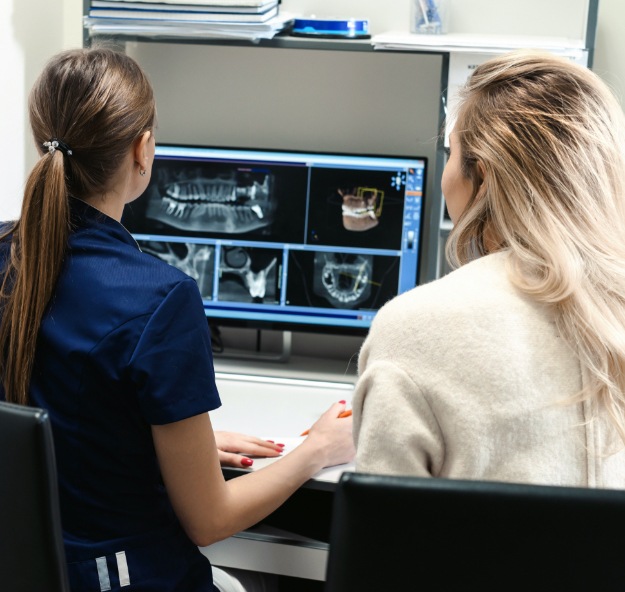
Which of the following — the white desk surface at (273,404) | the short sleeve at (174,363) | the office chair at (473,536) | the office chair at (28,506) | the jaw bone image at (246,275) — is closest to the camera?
the office chair at (473,536)

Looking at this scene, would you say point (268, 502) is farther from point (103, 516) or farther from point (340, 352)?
point (340, 352)

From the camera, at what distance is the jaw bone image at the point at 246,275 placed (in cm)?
210

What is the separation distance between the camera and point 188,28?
1.91 m

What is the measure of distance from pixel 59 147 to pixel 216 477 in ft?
1.56

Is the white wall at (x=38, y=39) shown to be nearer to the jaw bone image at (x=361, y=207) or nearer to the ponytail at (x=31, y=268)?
the jaw bone image at (x=361, y=207)

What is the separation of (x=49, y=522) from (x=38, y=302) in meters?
0.30

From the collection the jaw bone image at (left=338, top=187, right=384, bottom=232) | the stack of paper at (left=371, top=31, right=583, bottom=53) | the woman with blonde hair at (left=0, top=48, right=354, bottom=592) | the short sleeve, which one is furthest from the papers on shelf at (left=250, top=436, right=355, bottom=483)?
the stack of paper at (left=371, top=31, right=583, bottom=53)

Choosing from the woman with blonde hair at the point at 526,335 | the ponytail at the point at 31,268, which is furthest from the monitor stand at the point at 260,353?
the woman with blonde hair at the point at 526,335

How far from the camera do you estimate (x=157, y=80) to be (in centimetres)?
224

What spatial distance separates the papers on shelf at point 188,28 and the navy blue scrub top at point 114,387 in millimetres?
870

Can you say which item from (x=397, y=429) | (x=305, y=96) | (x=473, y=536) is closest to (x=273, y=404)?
(x=305, y=96)

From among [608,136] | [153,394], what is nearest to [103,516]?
[153,394]

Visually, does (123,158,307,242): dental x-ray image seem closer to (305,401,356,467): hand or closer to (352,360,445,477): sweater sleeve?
(305,401,356,467): hand

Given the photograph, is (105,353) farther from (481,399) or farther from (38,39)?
(38,39)
